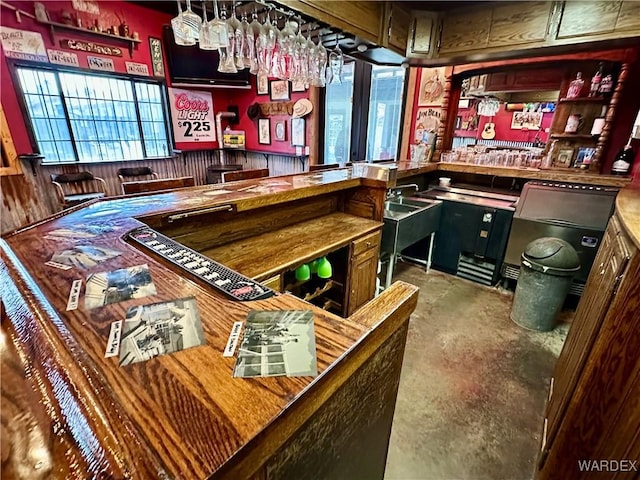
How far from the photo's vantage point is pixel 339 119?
527 cm

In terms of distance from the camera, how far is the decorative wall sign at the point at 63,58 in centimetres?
376

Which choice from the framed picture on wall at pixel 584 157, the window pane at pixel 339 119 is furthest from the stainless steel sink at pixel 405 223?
the window pane at pixel 339 119

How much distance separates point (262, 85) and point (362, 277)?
14.8 ft

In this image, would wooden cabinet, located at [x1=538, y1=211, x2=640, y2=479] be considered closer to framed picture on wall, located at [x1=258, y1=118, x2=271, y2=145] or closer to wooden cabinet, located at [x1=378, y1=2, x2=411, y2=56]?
wooden cabinet, located at [x1=378, y1=2, x2=411, y2=56]

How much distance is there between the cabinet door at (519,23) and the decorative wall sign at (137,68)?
4512 mm

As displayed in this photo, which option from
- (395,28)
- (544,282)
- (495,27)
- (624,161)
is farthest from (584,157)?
(395,28)

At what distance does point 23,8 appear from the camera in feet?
11.5

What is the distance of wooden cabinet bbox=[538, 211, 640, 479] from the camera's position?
0.97 meters

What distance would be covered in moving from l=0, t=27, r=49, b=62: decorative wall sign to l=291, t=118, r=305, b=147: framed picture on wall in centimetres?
324

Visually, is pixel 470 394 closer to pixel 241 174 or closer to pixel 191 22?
pixel 241 174

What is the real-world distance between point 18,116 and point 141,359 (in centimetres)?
484

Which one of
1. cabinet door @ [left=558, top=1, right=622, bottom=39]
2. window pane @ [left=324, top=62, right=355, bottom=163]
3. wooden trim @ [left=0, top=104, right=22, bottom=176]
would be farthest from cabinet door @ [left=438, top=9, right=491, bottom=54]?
wooden trim @ [left=0, top=104, right=22, bottom=176]

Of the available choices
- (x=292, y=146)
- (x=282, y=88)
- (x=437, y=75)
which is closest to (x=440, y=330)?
(x=437, y=75)

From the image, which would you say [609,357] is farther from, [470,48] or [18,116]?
[18,116]
